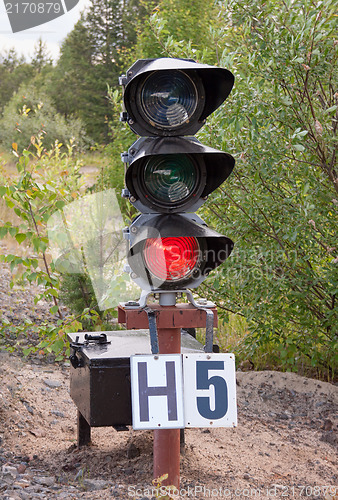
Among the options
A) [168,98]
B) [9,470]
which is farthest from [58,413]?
[168,98]

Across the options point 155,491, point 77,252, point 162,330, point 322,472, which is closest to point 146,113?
point 162,330

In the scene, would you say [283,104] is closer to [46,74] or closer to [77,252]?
[77,252]

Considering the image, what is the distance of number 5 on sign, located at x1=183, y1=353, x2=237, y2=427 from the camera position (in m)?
2.74

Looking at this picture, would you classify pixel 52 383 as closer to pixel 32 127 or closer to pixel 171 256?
pixel 171 256

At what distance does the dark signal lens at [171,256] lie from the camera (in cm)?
288

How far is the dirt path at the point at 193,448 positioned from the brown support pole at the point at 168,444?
147 millimetres

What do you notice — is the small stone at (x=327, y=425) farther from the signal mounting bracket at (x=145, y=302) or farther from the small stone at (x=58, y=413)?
the signal mounting bracket at (x=145, y=302)

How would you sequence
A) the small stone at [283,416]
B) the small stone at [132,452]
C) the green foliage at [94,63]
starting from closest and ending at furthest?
the small stone at [132,452] < the small stone at [283,416] < the green foliage at [94,63]

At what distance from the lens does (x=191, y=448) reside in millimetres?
3969

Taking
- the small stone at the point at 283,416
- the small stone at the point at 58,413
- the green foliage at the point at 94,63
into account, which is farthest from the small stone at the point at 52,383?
the green foliage at the point at 94,63

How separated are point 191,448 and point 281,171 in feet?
7.49

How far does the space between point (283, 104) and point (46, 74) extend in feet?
107

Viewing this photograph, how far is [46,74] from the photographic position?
35281mm

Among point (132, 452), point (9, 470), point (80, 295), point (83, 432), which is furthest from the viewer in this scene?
point (80, 295)
